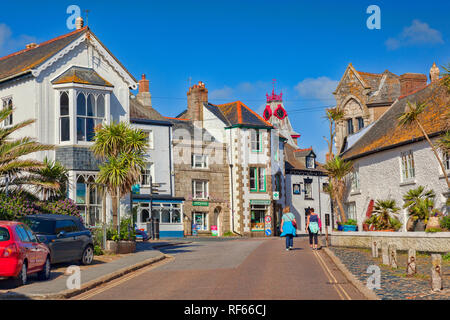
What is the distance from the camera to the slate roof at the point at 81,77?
29.8m

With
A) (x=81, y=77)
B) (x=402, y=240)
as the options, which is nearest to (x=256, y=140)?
(x=81, y=77)

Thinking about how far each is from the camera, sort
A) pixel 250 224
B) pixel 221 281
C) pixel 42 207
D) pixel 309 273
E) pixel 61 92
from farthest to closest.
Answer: pixel 250 224 < pixel 61 92 < pixel 42 207 < pixel 309 273 < pixel 221 281

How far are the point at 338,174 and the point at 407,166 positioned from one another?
660cm

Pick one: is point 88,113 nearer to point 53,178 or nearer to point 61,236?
point 53,178

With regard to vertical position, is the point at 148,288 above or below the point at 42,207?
below

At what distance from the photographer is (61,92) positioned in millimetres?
30000

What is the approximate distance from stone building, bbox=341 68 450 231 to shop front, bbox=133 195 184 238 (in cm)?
1627

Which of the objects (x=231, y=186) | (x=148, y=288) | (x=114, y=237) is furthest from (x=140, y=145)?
(x=231, y=186)

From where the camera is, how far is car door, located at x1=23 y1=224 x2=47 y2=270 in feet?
53.2

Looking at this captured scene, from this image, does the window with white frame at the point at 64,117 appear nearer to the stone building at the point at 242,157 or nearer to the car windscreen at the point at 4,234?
the car windscreen at the point at 4,234

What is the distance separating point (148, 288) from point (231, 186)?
42.8 m

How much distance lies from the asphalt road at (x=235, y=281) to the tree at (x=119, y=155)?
515 centimetres
